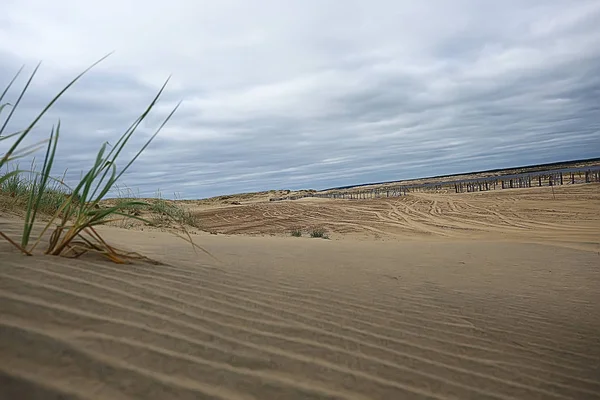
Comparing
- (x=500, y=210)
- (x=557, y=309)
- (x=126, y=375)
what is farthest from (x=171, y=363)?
(x=500, y=210)

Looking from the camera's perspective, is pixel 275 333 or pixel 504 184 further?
pixel 504 184

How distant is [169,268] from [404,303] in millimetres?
1322

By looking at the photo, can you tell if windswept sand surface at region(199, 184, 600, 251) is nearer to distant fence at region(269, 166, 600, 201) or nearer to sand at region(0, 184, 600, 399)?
sand at region(0, 184, 600, 399)

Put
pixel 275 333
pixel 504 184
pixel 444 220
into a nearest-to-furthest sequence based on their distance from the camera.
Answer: pixel 275 333 < pixel 444 220 < pixel 504 184

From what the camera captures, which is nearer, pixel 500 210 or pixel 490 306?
pixel 490 306

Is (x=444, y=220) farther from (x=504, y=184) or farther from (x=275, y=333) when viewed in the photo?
(x=504, y=184)

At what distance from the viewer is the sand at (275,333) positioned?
1232mm

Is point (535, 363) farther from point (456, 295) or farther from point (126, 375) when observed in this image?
point (126, 375)

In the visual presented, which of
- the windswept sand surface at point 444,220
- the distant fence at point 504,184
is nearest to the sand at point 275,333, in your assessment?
the windswept sand surface at point 444,220

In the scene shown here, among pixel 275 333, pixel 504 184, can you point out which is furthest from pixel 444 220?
pixel 504 184

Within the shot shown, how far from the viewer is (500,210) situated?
15570 mm

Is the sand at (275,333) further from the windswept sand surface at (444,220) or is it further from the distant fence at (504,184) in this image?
the distant fence at (504,184)

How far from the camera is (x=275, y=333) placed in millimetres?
1682

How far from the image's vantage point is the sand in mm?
1232
